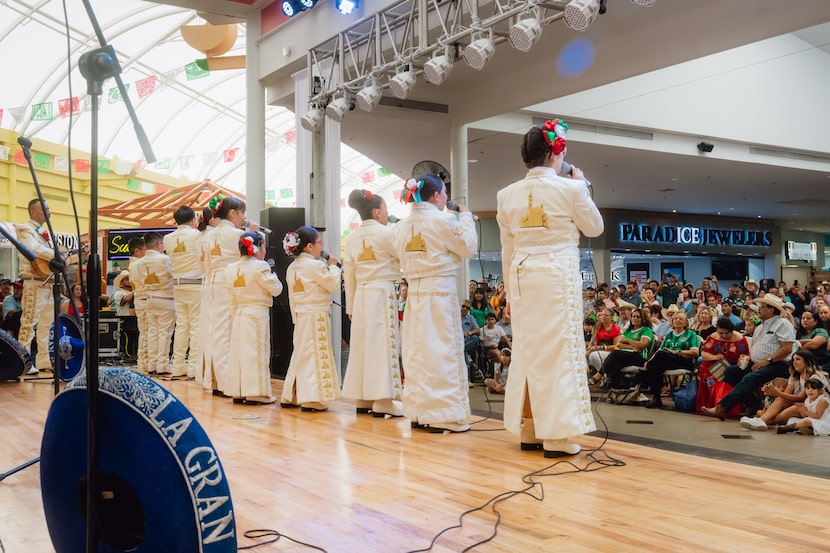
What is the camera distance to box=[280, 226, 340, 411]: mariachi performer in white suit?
579cm

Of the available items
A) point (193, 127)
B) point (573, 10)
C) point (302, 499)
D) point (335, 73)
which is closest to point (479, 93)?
point (335, 73)

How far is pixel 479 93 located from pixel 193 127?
1328 cm

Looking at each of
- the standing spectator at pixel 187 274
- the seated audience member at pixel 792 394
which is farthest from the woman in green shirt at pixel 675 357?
the standing spectator at pixel 187 274

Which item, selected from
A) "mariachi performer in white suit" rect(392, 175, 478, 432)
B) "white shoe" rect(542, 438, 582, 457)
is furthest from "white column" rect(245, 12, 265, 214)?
"white shoe" rect(542, 438, 582, 457)

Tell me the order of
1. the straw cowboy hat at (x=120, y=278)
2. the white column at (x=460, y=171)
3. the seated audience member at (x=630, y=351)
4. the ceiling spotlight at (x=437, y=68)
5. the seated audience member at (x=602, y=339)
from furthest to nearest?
the straw cowboy hat at (x=120, y=278), the white column at (x=460, y=171), the seated audience member at (x=602, y=339), the seated audience member at (x=630, y=351), the ceiling spotlight at (x=437, y=68)

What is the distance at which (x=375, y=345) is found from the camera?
5.44 m

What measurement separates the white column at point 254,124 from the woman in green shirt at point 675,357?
219 inches

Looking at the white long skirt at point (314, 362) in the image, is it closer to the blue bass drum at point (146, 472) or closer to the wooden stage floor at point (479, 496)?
the wooden stage floor at point (479, 496)

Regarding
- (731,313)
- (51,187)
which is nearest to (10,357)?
(731,313)

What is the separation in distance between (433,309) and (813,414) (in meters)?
3.18

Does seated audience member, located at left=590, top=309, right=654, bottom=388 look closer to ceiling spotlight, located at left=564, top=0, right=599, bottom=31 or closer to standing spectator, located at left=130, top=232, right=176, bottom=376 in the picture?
ceiling spotlight, located at left=564, top=0, right=599, bottom=31

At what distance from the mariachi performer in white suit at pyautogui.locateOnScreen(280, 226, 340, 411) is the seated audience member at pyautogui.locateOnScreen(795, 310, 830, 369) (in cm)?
391

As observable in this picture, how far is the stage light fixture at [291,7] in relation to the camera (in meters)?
8.37

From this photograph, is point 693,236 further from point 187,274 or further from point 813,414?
point 187,274
